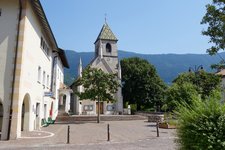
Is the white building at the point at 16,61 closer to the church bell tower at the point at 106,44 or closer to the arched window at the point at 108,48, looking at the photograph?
Answer: the church bell tower at the point at 106,44

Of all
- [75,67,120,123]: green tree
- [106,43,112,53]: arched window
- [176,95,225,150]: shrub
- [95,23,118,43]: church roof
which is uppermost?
[95,23,118,43]: church roof

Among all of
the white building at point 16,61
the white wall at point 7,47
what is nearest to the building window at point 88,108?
the white building at point 16,61

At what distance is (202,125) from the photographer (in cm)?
588

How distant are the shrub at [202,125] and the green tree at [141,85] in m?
54.8

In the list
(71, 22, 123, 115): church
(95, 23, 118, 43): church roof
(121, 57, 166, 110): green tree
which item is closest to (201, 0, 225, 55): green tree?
(71, 22, 123, 115): church

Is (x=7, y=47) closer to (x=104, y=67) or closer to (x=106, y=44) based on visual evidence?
(x=104, y=67)

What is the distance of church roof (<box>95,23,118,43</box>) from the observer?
2554 inches

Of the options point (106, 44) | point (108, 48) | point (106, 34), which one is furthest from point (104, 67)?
point (106, 34)

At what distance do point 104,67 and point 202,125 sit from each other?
5315 cm

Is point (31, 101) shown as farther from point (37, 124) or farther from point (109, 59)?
point (109, 59)

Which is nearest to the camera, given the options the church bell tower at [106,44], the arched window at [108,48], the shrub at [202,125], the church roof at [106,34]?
the shrub at [202,125]

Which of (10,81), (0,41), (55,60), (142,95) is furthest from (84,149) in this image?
(142,95)

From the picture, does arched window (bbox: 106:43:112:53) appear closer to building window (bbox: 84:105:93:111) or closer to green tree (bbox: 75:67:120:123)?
building window (bbox: 84:105:93:111)

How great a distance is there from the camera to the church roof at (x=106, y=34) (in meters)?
64.9
